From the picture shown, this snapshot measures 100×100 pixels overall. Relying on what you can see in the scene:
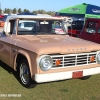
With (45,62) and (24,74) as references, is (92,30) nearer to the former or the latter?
(24,74)

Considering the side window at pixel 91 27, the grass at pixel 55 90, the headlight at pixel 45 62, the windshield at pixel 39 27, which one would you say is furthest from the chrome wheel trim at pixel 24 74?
the side window at pixel 91 27

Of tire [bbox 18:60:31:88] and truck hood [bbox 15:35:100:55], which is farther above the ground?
truck hood [bbox 15:35:100:55]

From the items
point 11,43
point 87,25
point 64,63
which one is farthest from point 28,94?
point 87,25

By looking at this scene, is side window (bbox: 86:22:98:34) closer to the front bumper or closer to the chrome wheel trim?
the front bumper

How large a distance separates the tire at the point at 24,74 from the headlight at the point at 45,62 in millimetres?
503

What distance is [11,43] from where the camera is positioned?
5.10 meters

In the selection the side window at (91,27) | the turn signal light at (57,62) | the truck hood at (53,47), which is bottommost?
the turn signal light at (57,62)

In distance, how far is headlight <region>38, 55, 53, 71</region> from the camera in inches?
162

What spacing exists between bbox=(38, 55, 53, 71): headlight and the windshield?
1523mm

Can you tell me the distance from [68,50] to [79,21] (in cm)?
1002

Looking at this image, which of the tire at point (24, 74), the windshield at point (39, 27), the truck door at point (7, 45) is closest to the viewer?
the tire at point (24, 74)

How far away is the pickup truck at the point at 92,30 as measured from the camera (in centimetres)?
793

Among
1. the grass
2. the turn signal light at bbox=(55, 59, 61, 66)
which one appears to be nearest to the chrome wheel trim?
the grass

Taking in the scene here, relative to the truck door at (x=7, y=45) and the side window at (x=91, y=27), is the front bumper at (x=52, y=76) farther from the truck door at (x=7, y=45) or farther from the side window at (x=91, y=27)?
the side window at (x=91, y=27)
